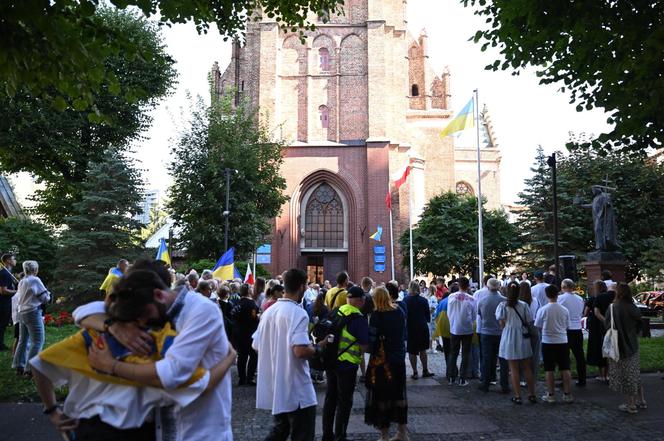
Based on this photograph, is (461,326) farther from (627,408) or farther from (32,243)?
(32,243)

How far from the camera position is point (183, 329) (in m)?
2.66

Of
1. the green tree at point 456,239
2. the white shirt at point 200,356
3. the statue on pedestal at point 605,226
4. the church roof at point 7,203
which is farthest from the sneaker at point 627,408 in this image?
the church roof at point 7,203

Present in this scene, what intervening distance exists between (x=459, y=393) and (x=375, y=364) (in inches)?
147

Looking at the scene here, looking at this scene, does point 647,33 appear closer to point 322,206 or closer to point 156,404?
point 156,404

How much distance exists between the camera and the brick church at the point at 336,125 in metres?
34.7

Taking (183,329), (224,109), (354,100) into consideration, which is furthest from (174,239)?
(183,329)

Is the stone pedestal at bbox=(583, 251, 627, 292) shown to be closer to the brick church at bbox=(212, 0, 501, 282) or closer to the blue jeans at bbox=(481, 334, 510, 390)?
the blue jeans at bbox=(481, 334, 510, 390)

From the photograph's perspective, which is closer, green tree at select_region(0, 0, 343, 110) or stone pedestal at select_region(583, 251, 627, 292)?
green tree at select_region(0, 0, 343, 110)

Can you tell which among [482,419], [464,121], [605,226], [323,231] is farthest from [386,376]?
[323,231]

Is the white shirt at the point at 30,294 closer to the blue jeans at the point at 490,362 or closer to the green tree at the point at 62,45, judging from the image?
the green tree at the point at 62,45

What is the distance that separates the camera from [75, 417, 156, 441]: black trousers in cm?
250

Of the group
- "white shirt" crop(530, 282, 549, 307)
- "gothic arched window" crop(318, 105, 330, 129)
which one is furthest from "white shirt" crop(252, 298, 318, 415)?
"gothic arched window" crop(318, 105, 330, 129)

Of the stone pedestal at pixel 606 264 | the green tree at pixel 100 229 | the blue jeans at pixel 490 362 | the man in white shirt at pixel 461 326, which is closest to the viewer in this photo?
the blue jeans at pixel 490 362

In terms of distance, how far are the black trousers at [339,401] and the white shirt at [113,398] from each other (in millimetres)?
3390
